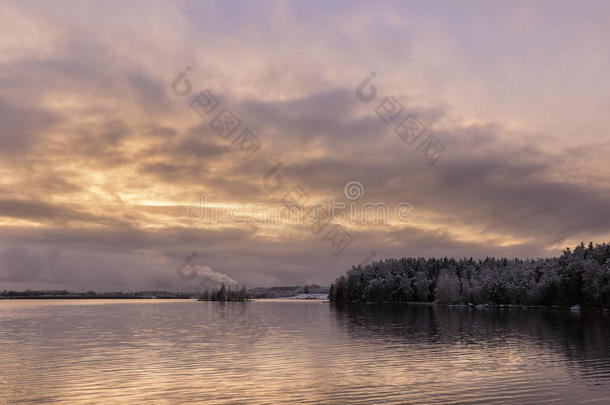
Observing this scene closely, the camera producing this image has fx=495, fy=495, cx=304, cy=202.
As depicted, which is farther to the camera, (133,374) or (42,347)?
(42,347)

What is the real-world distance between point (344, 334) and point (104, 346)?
→ 44213mm

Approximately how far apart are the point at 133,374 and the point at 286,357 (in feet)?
64.4

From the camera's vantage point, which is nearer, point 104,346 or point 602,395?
point 602,395

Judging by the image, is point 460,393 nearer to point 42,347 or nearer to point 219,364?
point 219,364

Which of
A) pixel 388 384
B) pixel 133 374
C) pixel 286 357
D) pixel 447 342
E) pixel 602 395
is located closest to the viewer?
pixel 602 395

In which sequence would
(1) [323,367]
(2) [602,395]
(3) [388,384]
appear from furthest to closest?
(1) [323,367], (3) [388,384], (2) [602,395]

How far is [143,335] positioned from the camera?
94438 millimetres

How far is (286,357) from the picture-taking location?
62719mm

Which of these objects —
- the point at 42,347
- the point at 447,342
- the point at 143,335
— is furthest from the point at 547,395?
the point at 143,335

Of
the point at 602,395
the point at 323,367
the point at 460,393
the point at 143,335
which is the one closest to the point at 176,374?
the point at 323,367

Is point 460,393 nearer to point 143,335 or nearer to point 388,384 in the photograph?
point 388,384

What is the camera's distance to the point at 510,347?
7581 centimetres

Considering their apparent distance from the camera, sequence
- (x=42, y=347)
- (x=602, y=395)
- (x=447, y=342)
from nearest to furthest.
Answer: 1. (x=602, y=395)
2. (x=42, y=347)
3. (x=447, y=342)

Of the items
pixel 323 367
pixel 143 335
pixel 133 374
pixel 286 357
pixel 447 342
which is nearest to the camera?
pixel 133 374
